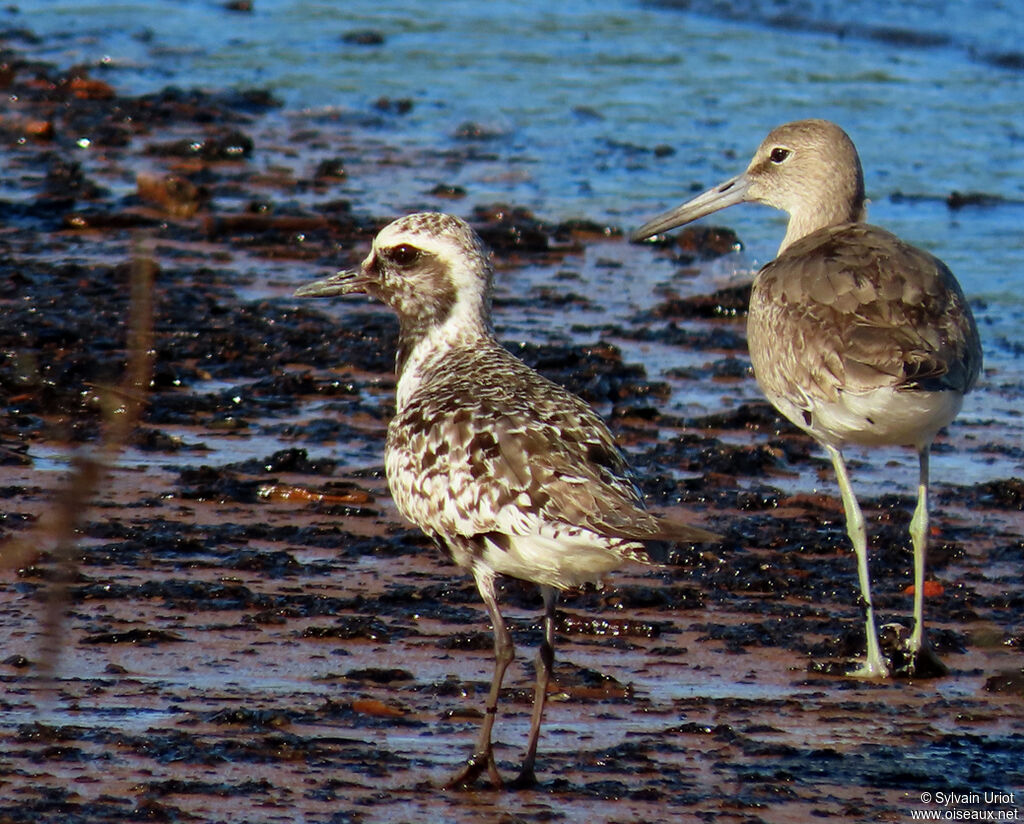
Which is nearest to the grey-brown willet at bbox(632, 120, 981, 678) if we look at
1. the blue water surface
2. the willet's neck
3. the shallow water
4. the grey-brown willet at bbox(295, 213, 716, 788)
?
the willet's neck

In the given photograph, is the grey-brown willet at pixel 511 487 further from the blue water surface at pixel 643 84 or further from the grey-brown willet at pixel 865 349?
the blue water surface at pixel 643 84

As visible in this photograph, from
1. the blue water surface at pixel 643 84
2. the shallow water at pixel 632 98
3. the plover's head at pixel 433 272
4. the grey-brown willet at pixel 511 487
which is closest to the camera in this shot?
the grey-brown willet at pixel 511 487

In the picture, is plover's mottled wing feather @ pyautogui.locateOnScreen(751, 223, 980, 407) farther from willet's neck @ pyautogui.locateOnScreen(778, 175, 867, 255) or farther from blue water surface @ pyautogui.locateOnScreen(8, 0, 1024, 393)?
blue water surface @ pyautogui.locateOnScreen(8, 0, 1024, 393)

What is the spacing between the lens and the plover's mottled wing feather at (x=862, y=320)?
18.6 ft

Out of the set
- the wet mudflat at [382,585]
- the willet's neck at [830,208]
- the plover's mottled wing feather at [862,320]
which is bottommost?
the wet mudflat at [382,585]

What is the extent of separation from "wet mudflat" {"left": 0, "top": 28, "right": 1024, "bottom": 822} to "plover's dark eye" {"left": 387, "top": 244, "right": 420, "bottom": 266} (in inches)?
42.5

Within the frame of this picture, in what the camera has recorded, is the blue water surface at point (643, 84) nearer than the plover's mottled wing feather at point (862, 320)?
No

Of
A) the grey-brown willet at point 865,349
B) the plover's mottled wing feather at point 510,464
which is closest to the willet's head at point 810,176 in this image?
the grey-brown willet at point 865,349

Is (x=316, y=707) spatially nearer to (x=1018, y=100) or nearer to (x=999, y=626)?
(x=999, y=626)

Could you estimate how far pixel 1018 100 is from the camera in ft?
47.0

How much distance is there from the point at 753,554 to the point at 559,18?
38.7ft

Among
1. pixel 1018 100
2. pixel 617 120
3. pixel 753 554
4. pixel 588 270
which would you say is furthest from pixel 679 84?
pixel 753 554

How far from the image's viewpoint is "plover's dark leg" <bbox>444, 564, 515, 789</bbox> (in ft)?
15.0

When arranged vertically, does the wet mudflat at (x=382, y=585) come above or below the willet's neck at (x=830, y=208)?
below
